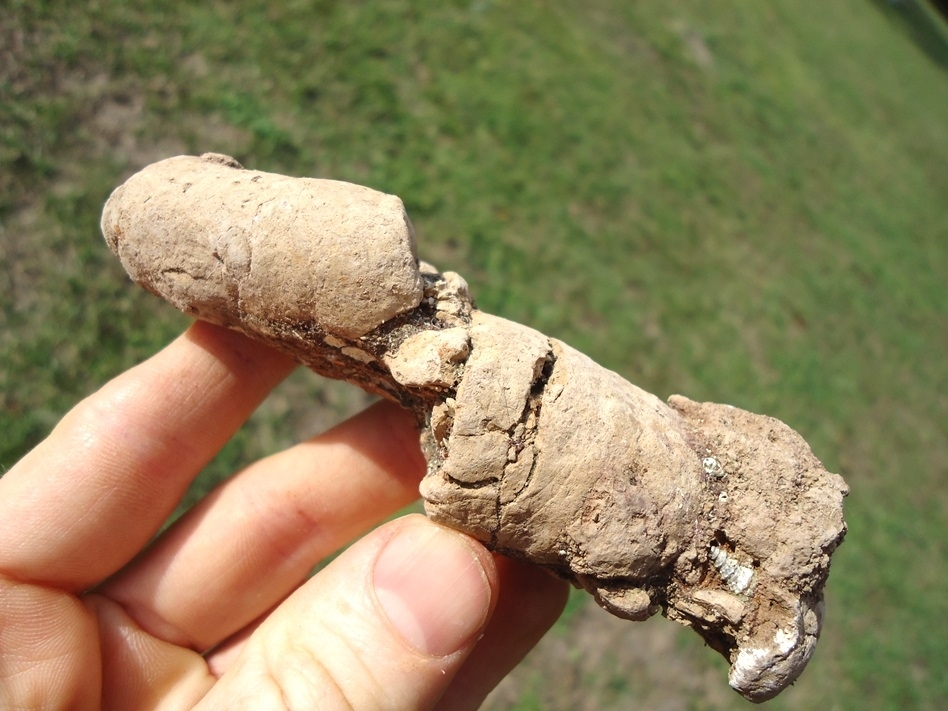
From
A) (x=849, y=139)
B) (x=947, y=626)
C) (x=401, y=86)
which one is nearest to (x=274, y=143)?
(x=401, y=86)

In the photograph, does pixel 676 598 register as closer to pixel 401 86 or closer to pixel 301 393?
pixel 301 393

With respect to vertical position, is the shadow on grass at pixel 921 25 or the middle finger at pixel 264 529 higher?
the shadow on grass at pixel 921 25

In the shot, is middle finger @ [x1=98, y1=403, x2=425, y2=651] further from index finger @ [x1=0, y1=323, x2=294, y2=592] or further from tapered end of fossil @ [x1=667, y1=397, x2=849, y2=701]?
tapered end of fossil @ [x1=667, y1=397, x2=849, y2=701]

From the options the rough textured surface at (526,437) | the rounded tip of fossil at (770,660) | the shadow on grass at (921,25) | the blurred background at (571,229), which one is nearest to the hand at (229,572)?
the rough textured surface at (526,437)

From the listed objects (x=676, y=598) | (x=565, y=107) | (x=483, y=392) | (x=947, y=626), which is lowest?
(x=947, y=626)

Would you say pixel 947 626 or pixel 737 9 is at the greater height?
pixel 737 9

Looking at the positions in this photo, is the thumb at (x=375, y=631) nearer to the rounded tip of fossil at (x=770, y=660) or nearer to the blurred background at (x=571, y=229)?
the rounded tip of fossil at (x=770, y=660)
